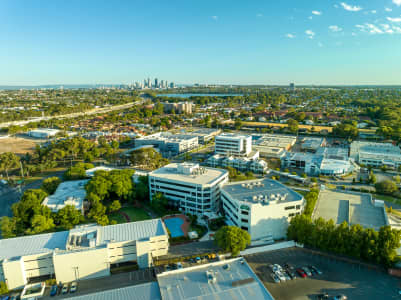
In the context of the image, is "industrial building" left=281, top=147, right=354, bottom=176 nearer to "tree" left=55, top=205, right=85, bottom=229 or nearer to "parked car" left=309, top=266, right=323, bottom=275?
"parked car" left=309, top=266, right=323, bottom=275

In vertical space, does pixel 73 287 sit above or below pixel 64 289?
above

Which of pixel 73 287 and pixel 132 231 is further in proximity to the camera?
pixel 132 231

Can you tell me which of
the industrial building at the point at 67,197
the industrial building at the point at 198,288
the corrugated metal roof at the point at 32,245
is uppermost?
the industrial building at the point at 67,197

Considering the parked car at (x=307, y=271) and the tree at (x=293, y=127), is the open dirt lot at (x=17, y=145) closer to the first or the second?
the parked car at (x=307, y=271)

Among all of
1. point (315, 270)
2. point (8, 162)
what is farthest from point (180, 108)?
point (315, 270)

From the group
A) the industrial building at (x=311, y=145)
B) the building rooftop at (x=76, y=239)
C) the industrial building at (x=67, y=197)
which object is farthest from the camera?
the industrial building at (x=311, y=145)

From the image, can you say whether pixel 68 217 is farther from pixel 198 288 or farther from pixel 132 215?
pixel 198 288

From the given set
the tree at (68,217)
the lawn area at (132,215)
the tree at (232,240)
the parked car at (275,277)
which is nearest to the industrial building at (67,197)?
the tree at (68,217)
